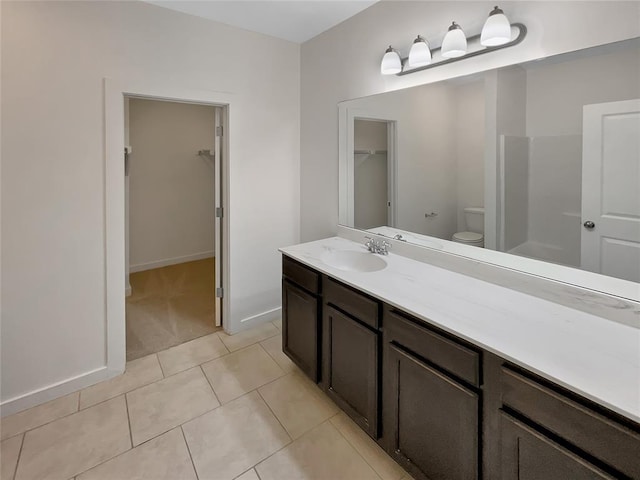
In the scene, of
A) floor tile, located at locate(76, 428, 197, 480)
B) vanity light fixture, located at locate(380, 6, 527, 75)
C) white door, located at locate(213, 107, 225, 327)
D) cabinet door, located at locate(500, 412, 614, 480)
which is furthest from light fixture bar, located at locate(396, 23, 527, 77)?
floor tile, located at locate(76, 428, 197, 480)

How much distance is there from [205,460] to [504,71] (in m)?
2.38

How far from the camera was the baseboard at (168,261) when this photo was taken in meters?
4.43

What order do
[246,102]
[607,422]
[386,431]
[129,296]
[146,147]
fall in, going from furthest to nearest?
1. [146,147]
2. [129,296]
3. [246,102]
4. [386,431]
5. [607,422]

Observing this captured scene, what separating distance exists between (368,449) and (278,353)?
1053 millimetres

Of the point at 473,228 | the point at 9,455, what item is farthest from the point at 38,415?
the point at 473,228

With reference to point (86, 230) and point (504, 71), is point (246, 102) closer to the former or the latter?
point (86, 230)

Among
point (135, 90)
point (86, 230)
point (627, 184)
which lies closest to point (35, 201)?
point (86, 230)

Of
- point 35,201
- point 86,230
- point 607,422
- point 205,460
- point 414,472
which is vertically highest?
point 35,201

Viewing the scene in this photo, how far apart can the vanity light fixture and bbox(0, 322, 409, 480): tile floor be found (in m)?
2.06

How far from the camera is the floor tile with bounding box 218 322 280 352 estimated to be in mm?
2645

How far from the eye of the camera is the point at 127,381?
2.18m

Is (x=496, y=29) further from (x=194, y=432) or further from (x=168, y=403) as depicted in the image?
(x=168, y=403)

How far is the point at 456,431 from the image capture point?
1.18 m

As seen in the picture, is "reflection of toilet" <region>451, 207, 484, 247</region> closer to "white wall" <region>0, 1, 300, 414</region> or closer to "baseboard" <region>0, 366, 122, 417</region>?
"white wall" <region>0, 1, 300, 414</region>
